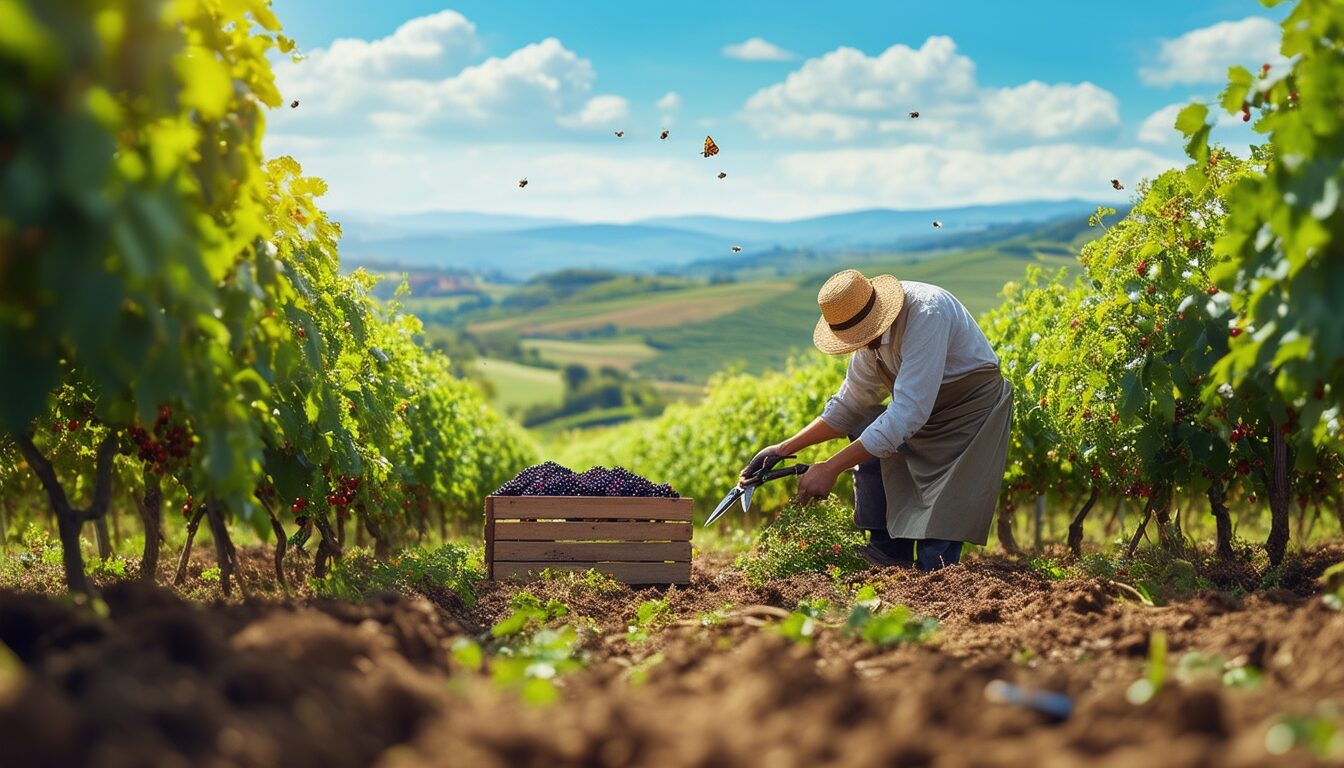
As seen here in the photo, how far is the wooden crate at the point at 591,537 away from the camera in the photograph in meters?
6.03

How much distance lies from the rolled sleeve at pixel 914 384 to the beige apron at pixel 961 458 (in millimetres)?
325

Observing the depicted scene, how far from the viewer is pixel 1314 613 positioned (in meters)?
3.28

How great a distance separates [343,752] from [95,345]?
1.01m

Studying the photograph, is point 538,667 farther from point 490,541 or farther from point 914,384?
point 914,384

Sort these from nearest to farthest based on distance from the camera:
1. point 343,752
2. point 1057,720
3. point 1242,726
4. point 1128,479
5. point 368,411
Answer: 1. point 343,752
2. point 1242,726
3. point 1057,720
4. point 368,411
5. point 1128,479

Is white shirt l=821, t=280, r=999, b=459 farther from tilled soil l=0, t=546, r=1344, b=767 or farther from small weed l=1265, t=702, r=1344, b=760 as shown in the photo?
small weed l=1265, t=702, r=1344, b=760

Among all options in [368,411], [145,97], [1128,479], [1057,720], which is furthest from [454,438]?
[1057,720]

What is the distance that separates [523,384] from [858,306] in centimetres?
7139

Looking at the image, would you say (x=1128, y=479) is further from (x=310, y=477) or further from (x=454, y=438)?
(x=454, y=438)

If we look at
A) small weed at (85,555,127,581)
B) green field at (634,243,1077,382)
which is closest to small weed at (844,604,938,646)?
small weed at (85,555,127,581)

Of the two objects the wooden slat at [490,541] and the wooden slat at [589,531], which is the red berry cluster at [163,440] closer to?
the wooden slat at [490,541]

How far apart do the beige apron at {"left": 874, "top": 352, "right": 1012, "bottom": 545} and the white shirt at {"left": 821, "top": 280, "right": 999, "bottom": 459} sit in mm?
75

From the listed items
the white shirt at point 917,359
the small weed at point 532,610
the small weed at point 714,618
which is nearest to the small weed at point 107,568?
the small weed at point 532,610

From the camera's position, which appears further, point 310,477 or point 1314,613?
point 310,477
